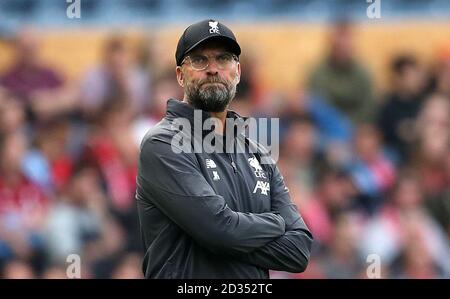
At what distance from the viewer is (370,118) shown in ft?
29.7

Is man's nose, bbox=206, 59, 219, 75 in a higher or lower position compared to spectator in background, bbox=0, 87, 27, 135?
higher

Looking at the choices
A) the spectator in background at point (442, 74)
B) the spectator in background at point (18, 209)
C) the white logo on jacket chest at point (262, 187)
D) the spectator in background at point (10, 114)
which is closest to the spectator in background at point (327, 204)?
the spectator in background at point (442, 74)

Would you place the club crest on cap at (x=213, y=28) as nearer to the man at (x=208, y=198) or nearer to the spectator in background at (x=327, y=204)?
the man at (x=208, y=198)

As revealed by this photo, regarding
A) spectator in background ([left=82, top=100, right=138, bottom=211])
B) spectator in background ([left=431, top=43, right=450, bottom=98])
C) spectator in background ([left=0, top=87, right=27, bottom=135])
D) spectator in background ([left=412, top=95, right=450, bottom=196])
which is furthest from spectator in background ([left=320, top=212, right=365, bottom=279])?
spectator in background ([left=0, top=87, right=27, bottom=135])

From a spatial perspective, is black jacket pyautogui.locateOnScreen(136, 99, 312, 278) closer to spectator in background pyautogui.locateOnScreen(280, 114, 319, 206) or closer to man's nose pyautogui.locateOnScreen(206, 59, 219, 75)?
man's nose pyautogui.locateOnScreen(206, 59, 219, 75)

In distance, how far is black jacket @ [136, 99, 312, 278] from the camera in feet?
Answer: 13.3

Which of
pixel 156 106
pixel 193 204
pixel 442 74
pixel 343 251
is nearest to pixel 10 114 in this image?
pixel 156 106

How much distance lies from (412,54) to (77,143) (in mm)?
3252

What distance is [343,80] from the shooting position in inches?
357

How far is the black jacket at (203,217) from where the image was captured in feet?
13.3

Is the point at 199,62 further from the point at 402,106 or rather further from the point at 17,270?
the point at 402,106

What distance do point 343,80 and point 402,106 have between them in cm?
60

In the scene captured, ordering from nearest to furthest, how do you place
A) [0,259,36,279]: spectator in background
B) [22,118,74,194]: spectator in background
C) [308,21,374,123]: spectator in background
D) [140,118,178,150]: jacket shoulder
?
[140,118,178,150]: jacket shoulder → [0,259,36,279]: spectator in background → [22,118,74,194]: spectator in background → [308,21,374,123]: spectator in background

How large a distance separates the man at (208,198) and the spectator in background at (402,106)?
4796 millimetres
